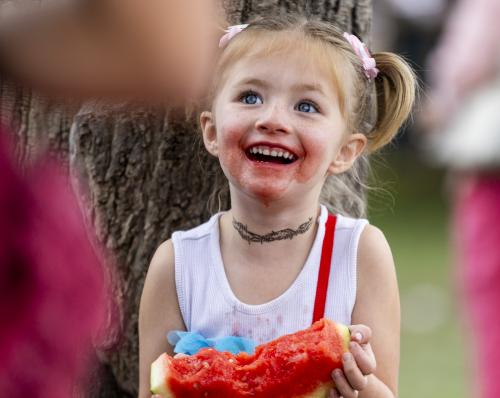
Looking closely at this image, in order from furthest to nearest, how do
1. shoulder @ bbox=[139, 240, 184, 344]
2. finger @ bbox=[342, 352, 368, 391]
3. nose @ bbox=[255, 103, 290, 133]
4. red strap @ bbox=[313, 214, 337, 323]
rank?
shoulder @ bbox=[139, 240, 184, 344]
red strap @ bbox=[313, 214, 337, 323]
nose @ bbox=[255, 103, 290, 133]
finger @ bbox=[342, 352, 368, 391]

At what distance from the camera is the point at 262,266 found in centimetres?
308

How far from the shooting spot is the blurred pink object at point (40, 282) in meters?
1.77

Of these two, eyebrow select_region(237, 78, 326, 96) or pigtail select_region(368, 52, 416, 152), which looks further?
pigtail select_region(368, 52, 416, 152)

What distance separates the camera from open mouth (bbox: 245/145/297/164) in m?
2.92

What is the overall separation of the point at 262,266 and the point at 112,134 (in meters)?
0.82

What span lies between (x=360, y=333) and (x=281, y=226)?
0.42 metres

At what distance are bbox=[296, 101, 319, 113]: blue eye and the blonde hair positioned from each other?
0.10 m

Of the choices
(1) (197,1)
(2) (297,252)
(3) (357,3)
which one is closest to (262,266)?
(2) (297,252)

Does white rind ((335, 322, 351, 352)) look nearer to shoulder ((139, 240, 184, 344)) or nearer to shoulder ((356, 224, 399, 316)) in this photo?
shoulder ((356, 224, 399, 316))

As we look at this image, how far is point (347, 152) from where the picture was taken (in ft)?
→ 10.4

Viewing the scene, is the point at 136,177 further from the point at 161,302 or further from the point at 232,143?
the point at 232,143

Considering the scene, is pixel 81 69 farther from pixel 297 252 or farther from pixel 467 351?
pixel 467 351

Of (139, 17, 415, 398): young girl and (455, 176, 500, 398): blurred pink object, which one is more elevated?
(139, 17, 415, 398): young girl

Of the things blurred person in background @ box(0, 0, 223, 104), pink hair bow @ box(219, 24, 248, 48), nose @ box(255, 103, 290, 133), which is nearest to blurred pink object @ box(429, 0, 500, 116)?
pink hair bow @ box(219, 24, 248, 48)
